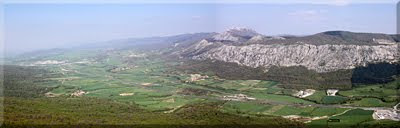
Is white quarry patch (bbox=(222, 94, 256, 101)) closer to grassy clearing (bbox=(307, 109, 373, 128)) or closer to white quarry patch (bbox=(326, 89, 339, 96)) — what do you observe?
white quarry patch (bbox=(326, 89, 339, 96))

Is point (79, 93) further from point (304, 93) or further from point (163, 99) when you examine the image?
point (304, 93)

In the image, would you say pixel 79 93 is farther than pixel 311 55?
No

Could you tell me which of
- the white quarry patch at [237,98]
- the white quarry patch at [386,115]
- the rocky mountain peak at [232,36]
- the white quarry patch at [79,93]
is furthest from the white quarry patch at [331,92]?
the rocky mountain peak at [232,36]

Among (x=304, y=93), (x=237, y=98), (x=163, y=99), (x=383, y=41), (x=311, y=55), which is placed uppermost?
(x=383, y=41)

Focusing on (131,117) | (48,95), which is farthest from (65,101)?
(131,117)

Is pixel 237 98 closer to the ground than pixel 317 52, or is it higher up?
closer to the ground

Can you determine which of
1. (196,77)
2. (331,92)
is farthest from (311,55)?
(196,77)

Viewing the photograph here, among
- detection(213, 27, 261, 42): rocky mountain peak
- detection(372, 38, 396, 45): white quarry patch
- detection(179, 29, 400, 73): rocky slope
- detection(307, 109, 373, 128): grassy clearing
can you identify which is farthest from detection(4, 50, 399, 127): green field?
detection(213, 27, 261, 42): rocky mountain peak
